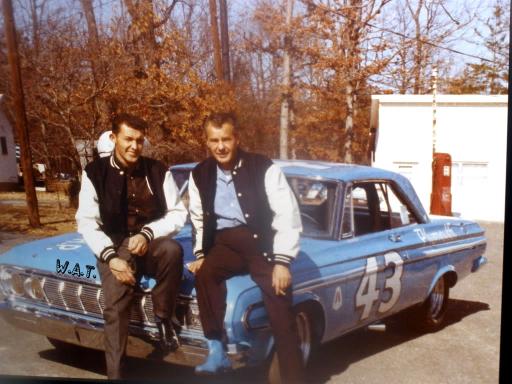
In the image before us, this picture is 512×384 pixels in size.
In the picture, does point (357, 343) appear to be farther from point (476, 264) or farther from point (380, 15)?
point (380, 15)

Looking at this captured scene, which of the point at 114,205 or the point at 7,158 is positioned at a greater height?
the point at 7,158

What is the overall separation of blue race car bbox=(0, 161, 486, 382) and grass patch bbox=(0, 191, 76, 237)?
0.14 metres

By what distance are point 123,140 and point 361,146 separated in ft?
5.06

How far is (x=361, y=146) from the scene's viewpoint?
Result: 11.3 ft

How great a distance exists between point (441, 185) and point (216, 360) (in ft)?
6.47

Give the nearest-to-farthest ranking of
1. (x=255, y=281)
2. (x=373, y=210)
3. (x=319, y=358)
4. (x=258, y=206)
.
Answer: (x=255, y=281) < (x=258, y=206) < (x=319, y=358) < (x=373, y=210)

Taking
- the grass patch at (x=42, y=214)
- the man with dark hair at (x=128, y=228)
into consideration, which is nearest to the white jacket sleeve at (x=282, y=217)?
the man with dark hair at (x=128, y=228)

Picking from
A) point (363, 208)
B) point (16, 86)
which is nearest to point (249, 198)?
point (363, 208)

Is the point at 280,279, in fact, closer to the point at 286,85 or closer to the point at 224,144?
the point at 224,144

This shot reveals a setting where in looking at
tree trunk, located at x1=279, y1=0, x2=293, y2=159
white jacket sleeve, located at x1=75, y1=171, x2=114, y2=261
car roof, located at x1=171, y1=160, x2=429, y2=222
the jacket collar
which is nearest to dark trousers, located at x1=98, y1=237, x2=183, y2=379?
white jacket sleeve, located at x1=75, y1=171, x2=114, y2=261

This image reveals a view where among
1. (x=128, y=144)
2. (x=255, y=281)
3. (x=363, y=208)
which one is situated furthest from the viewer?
(x=363, y=208)

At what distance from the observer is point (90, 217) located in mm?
2684

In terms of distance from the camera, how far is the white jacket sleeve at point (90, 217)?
2.63m

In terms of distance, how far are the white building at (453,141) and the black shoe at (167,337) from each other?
1775mm
